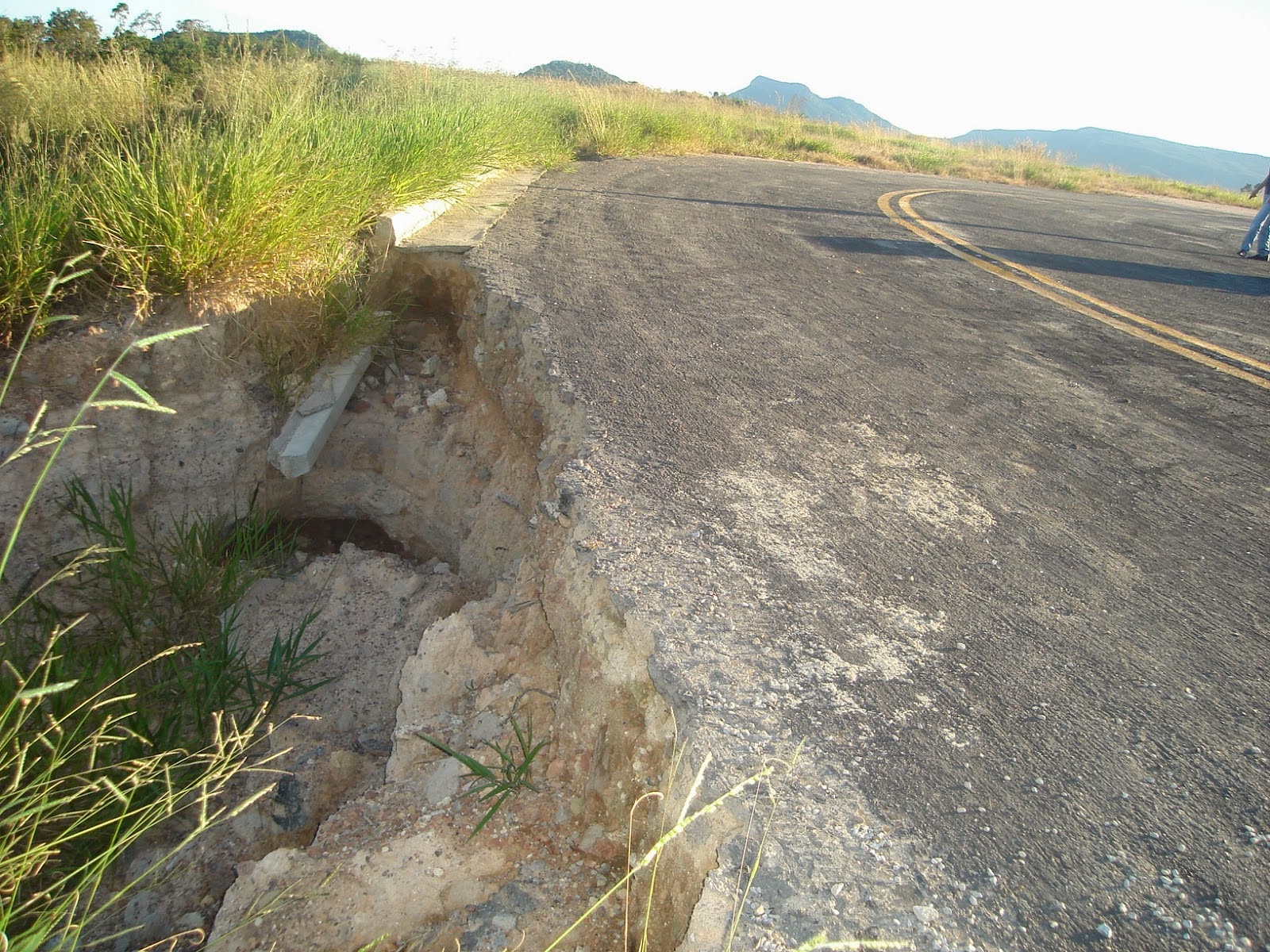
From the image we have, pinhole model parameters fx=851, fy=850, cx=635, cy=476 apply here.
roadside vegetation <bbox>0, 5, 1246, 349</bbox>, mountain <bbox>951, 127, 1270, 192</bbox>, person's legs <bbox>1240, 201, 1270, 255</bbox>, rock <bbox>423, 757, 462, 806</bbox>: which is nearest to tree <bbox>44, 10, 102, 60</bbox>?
roadside vegetation <bbox>0, 5, 1246, 349</bbox>

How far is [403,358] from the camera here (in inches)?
199

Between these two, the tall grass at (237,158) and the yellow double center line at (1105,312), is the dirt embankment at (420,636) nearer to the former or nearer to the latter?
the tall grass at (237,158)

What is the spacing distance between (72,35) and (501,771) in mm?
11433

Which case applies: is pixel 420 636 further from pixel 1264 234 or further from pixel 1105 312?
pixel 1264 234

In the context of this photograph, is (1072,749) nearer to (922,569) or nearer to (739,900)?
(922,569)

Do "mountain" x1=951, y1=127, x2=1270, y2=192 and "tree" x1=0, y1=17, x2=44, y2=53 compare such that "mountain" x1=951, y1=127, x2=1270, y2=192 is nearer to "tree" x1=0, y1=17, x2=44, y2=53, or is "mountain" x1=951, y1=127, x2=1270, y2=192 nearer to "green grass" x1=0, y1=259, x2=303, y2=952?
"tree" x1=0, y1=17, x2=44, y2=53

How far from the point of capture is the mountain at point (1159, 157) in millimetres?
81812

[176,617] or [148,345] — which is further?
[176,617]

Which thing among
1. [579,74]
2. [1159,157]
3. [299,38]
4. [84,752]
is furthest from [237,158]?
[1159,157]

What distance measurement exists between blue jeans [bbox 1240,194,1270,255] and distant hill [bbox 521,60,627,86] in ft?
34.8

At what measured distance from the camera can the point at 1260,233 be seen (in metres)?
9.28

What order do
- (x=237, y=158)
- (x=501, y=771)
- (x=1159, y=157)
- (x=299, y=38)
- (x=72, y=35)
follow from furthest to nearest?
(x=1159, y=157)
(x=299, y=38)
(x=72, y=35)
(x=237, y=158)
(x=501, y=771)

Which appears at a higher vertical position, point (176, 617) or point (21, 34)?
point (21, 34)

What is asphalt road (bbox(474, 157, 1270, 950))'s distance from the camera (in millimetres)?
1974
